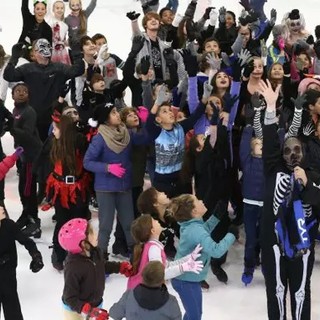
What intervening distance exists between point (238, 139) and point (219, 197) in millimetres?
991

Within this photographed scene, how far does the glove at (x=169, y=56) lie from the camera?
781 cm

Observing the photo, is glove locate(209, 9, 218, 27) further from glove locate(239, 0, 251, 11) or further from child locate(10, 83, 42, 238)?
child locate(10, 83, 42, 238)

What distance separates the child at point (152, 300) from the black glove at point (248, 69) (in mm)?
3254

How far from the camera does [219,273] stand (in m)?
6.19

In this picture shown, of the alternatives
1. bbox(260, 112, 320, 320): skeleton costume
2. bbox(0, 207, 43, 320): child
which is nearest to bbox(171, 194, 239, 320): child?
bbox(260, 112, 320, 320): skeleton costume

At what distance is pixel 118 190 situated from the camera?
6.17m

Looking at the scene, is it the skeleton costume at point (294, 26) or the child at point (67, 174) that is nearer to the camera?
the child at point (67, 174)

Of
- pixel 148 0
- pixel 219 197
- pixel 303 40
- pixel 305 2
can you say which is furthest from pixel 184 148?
pixel 305 2

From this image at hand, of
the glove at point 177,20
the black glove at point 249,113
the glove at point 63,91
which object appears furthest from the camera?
the glove at point 177,20

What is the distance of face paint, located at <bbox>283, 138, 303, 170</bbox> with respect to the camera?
4.86m

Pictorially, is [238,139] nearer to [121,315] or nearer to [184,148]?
[184,148]

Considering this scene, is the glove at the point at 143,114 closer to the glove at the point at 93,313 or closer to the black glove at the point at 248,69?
the black glove at the point at 248,69

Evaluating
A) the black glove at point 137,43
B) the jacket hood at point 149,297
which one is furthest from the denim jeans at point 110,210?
the jacket hood at point 149,297

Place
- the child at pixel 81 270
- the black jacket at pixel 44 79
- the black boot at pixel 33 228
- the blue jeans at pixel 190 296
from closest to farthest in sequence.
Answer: the child at pixel 81 270
the blue jeans at pixel 190 296
the black boot at pixel 33 228
the black jacket at pixel 44 79
